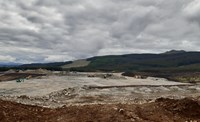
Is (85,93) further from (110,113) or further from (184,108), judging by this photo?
(110,113)

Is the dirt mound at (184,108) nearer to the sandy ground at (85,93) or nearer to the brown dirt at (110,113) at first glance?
the brown dirt at (110,113)

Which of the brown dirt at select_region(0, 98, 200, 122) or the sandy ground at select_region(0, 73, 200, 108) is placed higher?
the brown dirt at select_region(0, 98, 200, 122)

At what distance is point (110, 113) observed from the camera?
25.3 meters

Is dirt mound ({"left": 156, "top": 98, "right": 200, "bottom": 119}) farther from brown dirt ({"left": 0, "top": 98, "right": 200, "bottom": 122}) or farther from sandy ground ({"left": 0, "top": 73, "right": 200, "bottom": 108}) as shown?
→ sandy ground ({"left": 0, "top": 73, "right": 200, "bottom": 108})

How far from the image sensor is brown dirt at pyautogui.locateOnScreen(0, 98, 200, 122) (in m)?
25.0

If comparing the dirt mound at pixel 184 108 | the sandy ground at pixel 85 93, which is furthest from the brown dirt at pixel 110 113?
the sandy ground at pixel 85 93


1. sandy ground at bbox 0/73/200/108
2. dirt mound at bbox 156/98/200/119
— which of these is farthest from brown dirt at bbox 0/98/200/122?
sandy ground at bbox 0/73/200/108

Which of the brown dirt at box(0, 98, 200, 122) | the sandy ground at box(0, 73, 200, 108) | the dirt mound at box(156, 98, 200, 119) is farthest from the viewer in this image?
the sandy ground at box(0, 73, 200, 108)

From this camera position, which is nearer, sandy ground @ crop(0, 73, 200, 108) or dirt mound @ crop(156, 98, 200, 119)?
dirt mound @ crop(156, 98, 200, 119)

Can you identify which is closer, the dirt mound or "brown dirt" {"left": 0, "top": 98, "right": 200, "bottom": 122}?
"brown dirt" {"left": 0, "top": 98, "right": 200, "bottom": 122}

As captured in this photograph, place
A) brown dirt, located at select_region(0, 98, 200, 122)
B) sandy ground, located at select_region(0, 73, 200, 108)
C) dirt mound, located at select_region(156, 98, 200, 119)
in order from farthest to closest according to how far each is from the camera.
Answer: sandy ground, located at select_region(0, 73, 200, 108), dirt mound, located at select_region(156, 98, 200, 119), brown dirt, located at select_region(0, 98, 200, 122)

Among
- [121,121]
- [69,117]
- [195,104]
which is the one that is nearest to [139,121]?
[121,121]

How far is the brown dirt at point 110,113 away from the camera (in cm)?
2503

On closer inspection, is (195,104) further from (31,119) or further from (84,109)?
(31,119)
